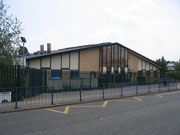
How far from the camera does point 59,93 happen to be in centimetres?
1146

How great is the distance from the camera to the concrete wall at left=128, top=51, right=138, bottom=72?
27972 millimetres

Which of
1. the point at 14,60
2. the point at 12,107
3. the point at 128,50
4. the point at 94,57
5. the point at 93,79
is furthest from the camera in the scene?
the point at 128,50

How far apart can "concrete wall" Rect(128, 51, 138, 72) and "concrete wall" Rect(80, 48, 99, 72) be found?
8011 mm

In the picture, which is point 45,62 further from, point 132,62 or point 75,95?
point 132,62

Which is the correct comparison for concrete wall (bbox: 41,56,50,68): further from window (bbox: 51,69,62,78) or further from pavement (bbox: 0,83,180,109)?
pavement (bbox: 0,83,180,109)

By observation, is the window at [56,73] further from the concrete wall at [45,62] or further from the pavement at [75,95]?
the pavement at [75,95]

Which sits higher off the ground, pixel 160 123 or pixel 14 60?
pixel 14 60

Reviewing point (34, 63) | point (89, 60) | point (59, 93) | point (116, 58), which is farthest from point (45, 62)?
point (116, 58)

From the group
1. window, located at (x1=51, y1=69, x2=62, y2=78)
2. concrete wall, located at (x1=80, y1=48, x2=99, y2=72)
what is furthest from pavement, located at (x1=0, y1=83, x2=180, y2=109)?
concrete wall, located at (x1=80, y1=48, x2=99, y2=72)

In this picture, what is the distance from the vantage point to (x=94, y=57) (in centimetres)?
2242

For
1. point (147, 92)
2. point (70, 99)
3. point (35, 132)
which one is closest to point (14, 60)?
point (70, 99)

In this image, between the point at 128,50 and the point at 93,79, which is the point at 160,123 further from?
the point at 128,50

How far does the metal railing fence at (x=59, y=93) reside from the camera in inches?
376

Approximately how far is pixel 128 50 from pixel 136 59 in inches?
112
